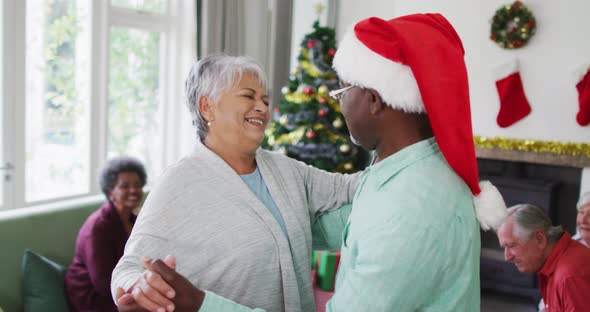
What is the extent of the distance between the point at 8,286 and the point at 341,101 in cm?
227

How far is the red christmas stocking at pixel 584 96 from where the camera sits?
475cm

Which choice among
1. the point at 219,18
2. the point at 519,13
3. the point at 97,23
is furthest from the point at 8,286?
the point at 519,13

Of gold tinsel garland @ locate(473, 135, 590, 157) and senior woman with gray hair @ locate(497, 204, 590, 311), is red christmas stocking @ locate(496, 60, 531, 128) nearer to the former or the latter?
gold tinsel garland @ locate(473, 135, 590, 157)

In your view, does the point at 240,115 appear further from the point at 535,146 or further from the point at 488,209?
the point at 535,146

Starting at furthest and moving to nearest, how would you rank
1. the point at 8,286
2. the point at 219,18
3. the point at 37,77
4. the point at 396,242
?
1. the point at 219,18
2. the point at 37,77
3. the point at 8,286
4. the point at 396,242

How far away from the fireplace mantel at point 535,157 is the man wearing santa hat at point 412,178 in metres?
4.11

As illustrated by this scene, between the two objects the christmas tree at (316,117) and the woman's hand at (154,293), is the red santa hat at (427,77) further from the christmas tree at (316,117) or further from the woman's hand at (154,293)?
the christmas tree at (316,117)

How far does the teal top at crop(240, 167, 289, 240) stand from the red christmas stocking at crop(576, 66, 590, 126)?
400cm

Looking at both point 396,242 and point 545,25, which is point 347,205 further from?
point 545,25

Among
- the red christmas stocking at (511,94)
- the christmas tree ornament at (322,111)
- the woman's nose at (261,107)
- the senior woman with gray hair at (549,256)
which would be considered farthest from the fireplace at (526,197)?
the woman's nose at (261,107)

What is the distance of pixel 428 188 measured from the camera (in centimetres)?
112

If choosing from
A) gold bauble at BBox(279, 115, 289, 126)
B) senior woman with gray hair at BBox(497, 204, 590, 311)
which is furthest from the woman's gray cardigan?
gold bauble at BBox(279, 115, 289, 126)

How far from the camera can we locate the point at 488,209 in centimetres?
122

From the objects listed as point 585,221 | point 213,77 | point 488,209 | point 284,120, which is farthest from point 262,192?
point 284,120
